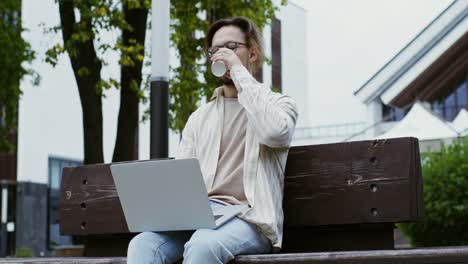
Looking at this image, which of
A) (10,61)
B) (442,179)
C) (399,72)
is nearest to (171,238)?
(442,179)

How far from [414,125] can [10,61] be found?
703 cm

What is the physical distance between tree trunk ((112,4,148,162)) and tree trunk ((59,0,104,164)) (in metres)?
0.25

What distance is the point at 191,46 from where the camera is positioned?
11.8m

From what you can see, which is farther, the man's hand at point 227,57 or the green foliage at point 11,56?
the green foliage at point 11,56

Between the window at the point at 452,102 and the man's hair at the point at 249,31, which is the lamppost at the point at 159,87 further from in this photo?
the window at the point at 452,102

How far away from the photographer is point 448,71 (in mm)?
25391

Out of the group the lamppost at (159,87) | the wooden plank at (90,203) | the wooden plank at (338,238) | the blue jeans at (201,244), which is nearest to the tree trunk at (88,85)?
the lamppost at (159,87)

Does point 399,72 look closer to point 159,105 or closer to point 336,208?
point 159,105

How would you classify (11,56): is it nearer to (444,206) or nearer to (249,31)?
(444,206)

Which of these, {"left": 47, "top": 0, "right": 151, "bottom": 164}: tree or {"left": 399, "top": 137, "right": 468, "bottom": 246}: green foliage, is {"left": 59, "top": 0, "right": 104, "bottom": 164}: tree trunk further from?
{"left": 399, "top": 137, "right": 468, "bottom": 246}: green foliage

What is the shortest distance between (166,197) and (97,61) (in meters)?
7.35

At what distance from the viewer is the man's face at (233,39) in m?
3.57

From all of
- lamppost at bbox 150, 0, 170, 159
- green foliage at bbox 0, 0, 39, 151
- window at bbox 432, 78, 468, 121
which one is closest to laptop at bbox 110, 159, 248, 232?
lamppost at bbox 150, 0, 170, 159

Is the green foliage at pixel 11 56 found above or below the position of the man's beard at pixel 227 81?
above
